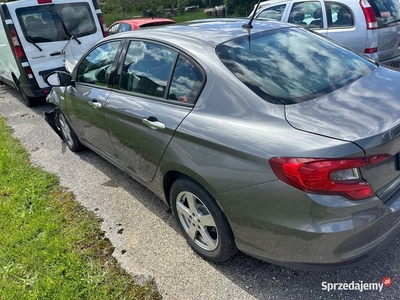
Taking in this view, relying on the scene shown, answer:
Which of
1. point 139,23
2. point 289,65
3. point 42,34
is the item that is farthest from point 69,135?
point 139,23

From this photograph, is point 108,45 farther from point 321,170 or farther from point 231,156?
point 321,170

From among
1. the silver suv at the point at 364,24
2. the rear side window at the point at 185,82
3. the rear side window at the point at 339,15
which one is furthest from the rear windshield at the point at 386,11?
the rear side window at the point at 185,82

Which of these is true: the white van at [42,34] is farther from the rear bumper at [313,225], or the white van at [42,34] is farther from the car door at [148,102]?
the rear bumper at [313,225]

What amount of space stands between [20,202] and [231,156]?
8.81 feet

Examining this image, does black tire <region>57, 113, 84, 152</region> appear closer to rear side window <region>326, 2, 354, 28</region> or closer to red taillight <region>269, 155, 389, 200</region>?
red taillight <region>269, 155, 389, 200</region>

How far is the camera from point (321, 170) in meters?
1.62

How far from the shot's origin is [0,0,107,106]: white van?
5.92 metres

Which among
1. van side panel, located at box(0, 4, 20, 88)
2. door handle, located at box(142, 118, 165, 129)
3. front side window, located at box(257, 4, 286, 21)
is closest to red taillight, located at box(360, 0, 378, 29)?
front side window, located at box(257, 4, 286, 21)

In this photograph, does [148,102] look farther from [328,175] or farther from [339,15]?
[339,15]

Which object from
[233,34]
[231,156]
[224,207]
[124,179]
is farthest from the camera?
[124,179]

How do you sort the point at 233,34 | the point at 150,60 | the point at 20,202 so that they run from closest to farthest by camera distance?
1. the point at 233,34
2. the point at 150,60
3. the point at 20,202

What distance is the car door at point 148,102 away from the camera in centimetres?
232

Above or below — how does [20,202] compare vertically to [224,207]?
below

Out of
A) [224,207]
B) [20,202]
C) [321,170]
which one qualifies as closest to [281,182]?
[321,170]
